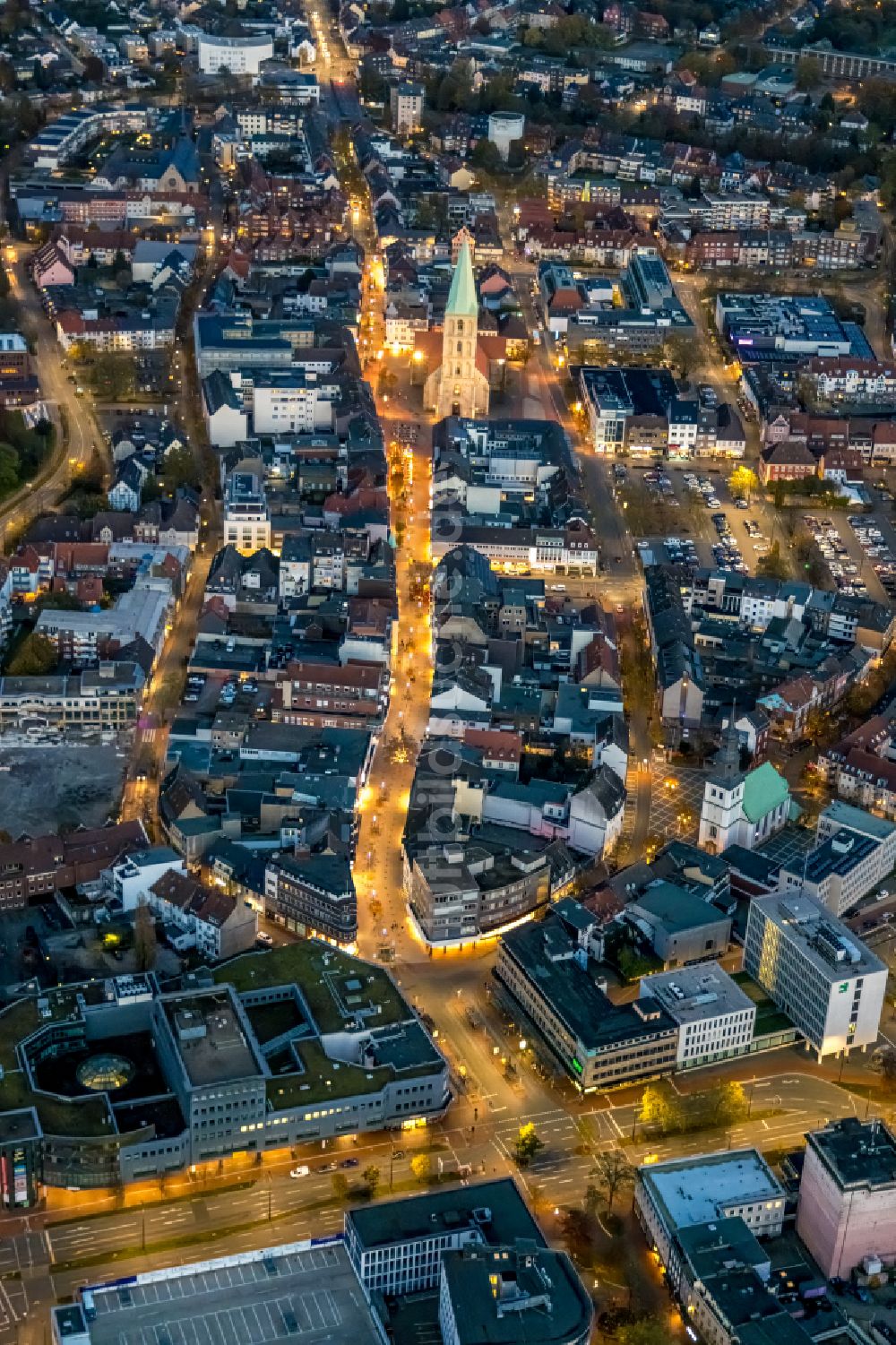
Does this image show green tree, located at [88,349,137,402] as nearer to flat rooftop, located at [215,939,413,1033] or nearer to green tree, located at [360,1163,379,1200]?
flat rooftop, located at [215,939,413,1033]

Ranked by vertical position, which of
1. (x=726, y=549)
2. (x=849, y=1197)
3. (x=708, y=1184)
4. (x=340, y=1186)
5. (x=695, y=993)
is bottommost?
(x=726, y=549)

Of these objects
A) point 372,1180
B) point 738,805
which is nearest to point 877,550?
point 738,805

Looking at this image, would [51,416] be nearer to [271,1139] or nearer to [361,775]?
[361,775]

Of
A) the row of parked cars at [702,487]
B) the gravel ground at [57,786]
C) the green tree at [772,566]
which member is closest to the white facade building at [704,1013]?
the gravel ground at [57,786]

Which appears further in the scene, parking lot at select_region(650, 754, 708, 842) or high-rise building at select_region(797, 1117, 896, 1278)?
parking lot at select_region(650, 754, 708, 842)

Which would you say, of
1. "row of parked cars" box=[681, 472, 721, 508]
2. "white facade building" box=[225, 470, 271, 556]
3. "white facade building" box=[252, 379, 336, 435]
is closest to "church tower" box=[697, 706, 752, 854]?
"white facade building" box=[225, 470, 271, 556]

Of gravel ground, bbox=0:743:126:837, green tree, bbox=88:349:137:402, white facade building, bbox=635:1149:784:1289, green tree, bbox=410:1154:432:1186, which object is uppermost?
white facade building, bbox=635:1149:784:1289

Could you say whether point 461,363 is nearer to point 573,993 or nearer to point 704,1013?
point 573,993

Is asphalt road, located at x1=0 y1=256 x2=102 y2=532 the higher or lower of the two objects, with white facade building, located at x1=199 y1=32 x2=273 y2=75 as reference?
higher
